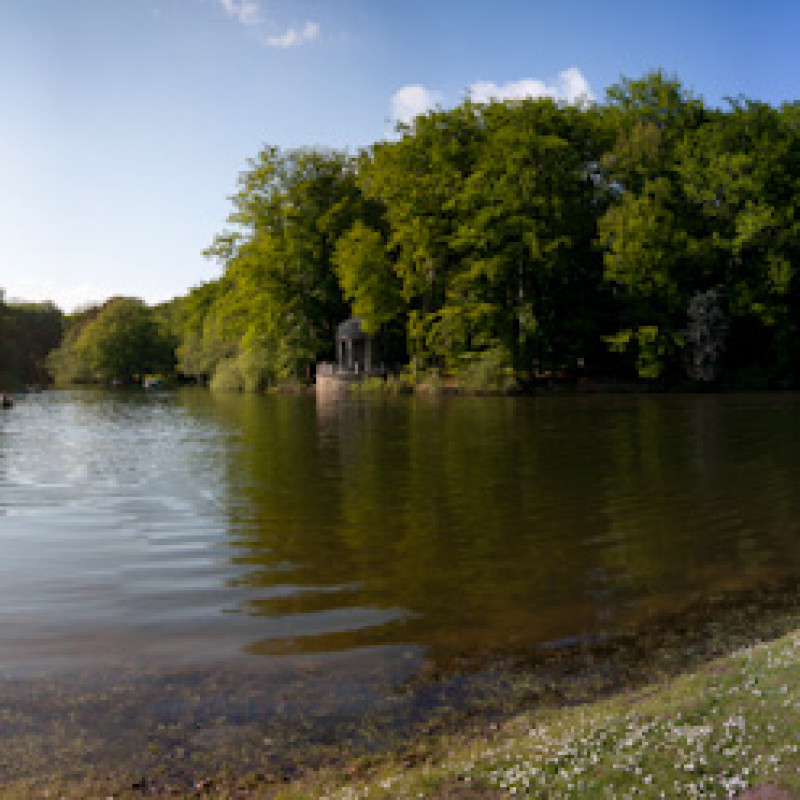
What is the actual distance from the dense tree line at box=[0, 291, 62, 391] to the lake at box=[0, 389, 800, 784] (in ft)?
321

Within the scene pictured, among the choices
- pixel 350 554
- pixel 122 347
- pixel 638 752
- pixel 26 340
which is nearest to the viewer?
pixel 638 752

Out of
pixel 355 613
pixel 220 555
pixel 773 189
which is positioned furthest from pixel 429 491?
pixel 773 189

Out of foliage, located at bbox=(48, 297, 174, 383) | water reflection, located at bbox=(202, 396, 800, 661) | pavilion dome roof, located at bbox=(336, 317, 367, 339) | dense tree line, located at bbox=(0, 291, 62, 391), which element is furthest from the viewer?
foliage, located at bbox=(48, 297, 174, 383)

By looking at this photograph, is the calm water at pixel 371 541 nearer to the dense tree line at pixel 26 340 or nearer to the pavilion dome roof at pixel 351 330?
the pavilion dome roof at pixel 351 330

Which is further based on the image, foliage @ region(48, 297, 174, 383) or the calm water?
foliage @ region(48, 297, 174, 383)

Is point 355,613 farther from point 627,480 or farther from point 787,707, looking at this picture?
point 627,480

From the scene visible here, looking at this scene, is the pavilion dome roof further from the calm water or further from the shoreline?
the shoreline

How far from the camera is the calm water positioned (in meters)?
8.03

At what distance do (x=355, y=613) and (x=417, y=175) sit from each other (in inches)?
1983

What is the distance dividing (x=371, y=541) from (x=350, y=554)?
0.80 m

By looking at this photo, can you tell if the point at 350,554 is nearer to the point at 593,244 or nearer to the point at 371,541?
the point at 371,541

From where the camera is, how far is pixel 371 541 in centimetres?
1201

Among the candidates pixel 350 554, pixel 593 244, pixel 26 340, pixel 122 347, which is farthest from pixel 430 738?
pixel 26 340

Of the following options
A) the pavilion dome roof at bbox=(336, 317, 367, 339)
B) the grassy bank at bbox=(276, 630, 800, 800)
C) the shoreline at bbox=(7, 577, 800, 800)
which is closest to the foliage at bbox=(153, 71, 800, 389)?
the pavilion dome roof at bbox=(336, 317, 367, 339)
